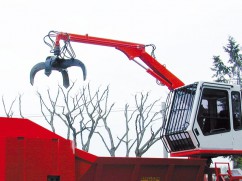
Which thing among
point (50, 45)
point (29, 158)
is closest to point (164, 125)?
point (50, 45)

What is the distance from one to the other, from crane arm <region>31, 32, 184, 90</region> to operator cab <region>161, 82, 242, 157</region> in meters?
1.44

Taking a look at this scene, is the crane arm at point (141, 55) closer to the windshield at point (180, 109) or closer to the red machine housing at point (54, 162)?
the windshield at point (180, 109)

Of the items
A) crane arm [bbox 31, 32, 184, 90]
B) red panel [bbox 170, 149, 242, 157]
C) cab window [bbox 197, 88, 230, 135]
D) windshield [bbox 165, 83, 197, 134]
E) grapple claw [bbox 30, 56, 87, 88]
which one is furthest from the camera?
crane arm [bbox 31, 32, 184, 90]

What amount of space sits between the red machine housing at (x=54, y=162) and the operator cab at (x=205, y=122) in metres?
1.30

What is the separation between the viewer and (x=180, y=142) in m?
9.87

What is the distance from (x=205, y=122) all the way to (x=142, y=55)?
3324 millimetres

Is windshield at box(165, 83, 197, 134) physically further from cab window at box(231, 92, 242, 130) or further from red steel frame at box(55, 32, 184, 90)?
red steel frame at box(55, 32, 184, 90)

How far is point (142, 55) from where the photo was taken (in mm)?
12156

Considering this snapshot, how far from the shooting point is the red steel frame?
1151 cm

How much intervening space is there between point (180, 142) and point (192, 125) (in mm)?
737

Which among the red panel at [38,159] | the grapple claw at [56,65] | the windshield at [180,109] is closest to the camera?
the red panel at [38,159]

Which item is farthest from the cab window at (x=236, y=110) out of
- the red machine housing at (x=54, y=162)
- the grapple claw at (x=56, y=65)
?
the grapple claw at (x=56, y=65)

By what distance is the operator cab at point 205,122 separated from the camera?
9.41 metres

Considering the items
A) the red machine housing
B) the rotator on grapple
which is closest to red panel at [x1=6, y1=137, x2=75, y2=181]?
the red machine housing
